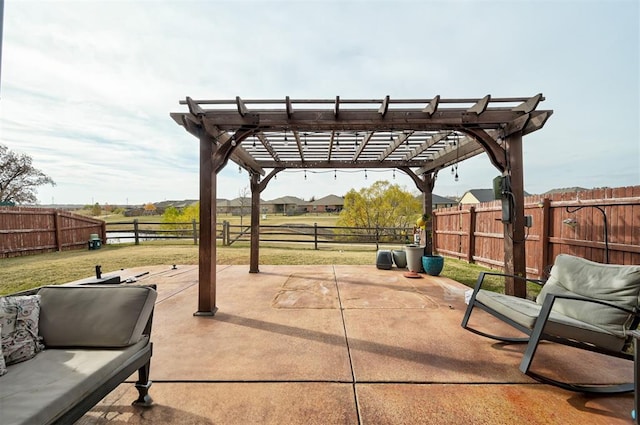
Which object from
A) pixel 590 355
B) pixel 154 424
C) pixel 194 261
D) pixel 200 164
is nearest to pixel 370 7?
pixel 200 164

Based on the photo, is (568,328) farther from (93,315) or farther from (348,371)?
(93,315)

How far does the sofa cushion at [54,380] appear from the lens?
43.6 inches

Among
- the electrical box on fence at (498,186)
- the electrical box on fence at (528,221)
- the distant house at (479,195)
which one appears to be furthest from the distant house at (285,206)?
the electrical box on fence at (528,221)

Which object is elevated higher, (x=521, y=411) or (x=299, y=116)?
(x=299, y=116)

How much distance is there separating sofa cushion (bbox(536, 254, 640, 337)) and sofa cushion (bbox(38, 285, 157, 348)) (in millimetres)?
3275

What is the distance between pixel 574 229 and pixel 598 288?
7.98 ft

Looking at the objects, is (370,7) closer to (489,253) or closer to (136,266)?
(489,253)

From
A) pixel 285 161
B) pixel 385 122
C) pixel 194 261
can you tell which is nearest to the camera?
pixel 385 122

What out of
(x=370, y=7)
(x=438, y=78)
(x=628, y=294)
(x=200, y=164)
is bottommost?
(x=628, y=294)

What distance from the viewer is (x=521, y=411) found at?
1.77 metres

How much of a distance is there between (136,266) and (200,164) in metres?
4.86

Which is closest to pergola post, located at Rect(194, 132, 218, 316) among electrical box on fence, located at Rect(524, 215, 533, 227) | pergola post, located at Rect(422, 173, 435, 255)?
electrical box on fence, located at Rect(524, 215, 533, 227)

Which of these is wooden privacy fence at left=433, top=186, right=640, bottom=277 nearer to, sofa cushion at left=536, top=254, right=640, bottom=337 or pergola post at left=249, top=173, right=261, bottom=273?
sofa cushion at left=536, top=254, right=640, bottom=337

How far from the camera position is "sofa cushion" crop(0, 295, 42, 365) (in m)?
1.50
